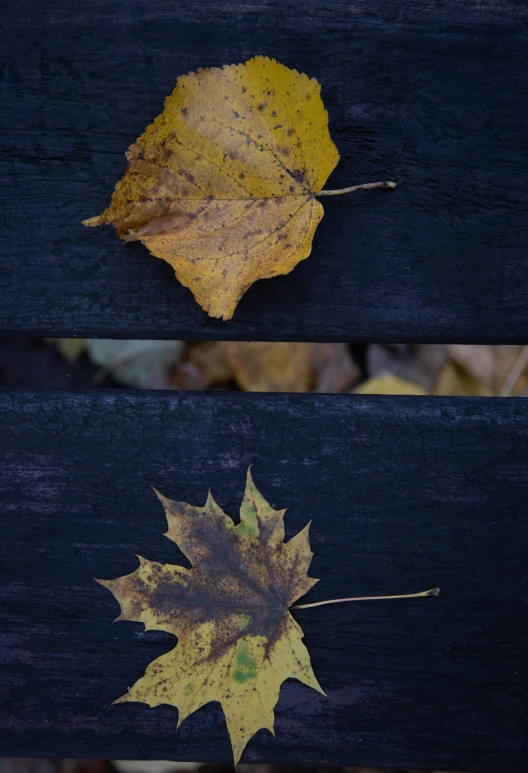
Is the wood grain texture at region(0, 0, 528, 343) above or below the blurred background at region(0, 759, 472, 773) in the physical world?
above

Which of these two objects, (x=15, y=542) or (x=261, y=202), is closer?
(x=261, y=202)

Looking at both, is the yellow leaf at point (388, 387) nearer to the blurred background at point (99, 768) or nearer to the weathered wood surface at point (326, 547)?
the weathered wood surface at point (326, 547)

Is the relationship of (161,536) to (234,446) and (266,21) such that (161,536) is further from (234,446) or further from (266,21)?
(266,21)

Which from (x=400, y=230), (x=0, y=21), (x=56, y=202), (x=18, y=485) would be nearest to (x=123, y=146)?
(x=56, y=202)

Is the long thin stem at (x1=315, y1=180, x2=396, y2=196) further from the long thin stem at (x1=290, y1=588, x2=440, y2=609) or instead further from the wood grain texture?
the long thin stem at (x1=290, y1=588, x2=440, y2=609)

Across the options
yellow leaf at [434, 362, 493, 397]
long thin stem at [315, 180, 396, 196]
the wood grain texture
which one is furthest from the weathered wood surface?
yellow leaf at [434, 362, 493, 397]

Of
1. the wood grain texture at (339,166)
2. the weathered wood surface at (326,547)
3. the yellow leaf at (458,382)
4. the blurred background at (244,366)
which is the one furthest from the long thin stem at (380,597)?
the yellow leaf at (458,382)

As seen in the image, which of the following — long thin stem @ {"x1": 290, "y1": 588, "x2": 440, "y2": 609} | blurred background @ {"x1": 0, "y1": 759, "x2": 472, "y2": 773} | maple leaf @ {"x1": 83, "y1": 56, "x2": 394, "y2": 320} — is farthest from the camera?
blurred background @ {"x1": 0, "y1": 759, "x2": 472, "y2": 773}
